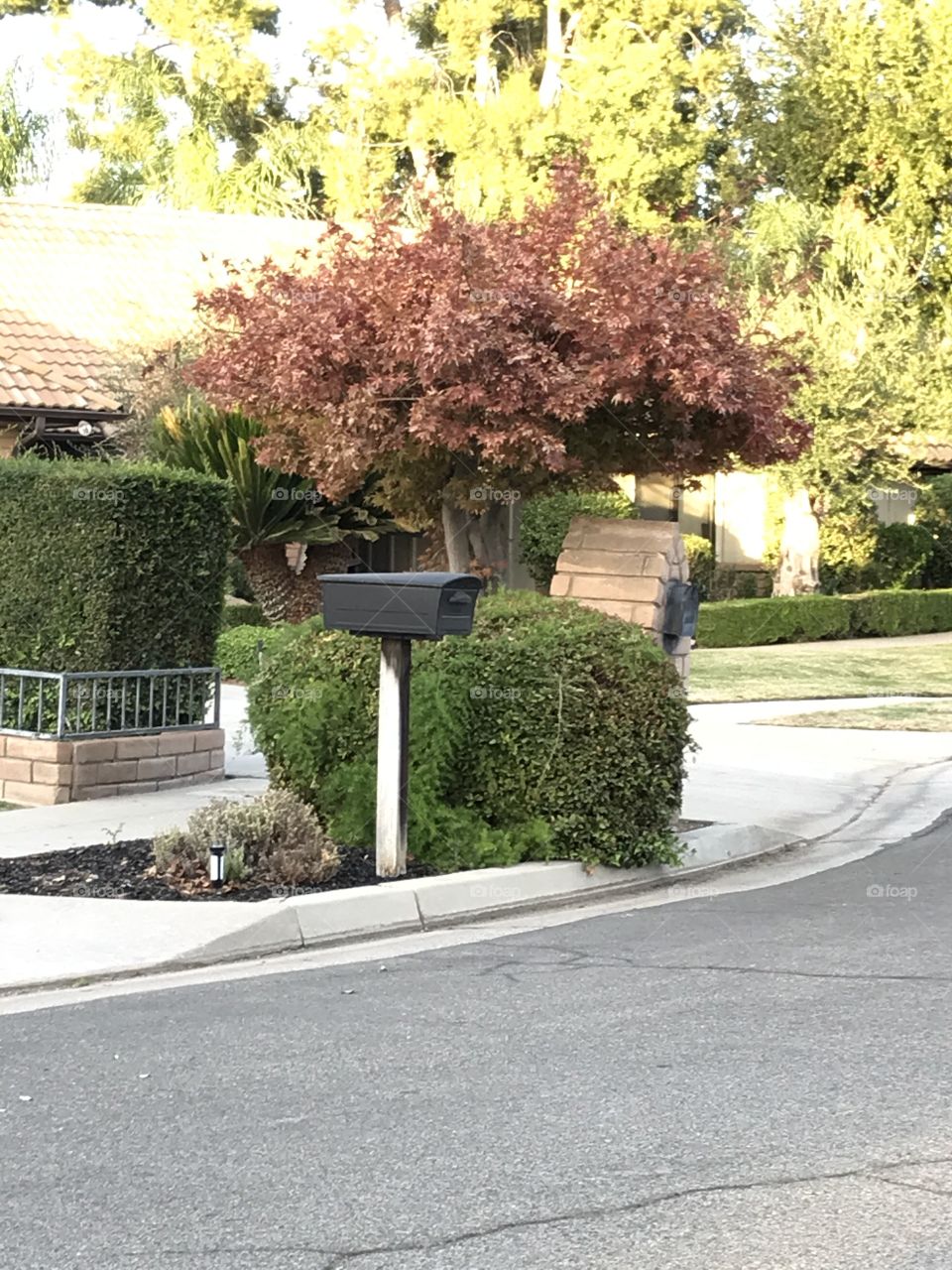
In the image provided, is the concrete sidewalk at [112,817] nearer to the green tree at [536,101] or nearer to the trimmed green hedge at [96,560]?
the trimmed green hedge at [96,560]

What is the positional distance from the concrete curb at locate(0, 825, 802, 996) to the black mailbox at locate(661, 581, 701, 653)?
141 cm

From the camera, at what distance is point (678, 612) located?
1094 centimetres

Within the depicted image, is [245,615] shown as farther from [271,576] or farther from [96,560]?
[96,560]

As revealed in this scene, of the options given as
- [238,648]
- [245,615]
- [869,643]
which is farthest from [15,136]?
[238,648]

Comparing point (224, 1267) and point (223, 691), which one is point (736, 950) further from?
point (223, 691)

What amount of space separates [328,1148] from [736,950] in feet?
10.5

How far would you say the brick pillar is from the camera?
35.7 ft

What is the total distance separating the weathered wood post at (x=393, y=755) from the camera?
29.8 feet

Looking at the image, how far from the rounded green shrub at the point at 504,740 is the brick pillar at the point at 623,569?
887mm

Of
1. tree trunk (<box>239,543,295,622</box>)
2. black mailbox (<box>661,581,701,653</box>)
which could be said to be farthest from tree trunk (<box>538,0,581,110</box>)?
black mailbox (<box>661,581,701,653</box>)

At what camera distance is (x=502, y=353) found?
1180cm

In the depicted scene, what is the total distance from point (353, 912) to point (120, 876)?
142 centimetres

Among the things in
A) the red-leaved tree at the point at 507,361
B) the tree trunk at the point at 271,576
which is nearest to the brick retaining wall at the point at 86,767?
the red-leaved tree at the point at 507,361

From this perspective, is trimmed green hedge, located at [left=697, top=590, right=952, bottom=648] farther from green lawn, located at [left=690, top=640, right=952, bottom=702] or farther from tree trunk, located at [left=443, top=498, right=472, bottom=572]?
tree trunk, located at [left=443, top=498, right=472, bottom=572]
